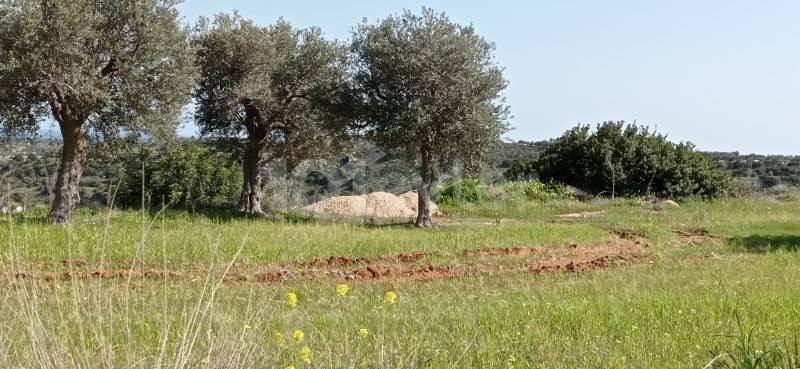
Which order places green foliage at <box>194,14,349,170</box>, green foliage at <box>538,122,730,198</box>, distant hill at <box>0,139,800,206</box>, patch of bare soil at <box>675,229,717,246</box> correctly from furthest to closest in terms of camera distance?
green foliage at <box>538,122,730,198</box> → green foliage at <box>194,14,349,170</box> → distant hill at <box>0,139,800,206</box> → patch of bare soil at <box>675,229,717,246</box>

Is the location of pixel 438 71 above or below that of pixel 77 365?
above

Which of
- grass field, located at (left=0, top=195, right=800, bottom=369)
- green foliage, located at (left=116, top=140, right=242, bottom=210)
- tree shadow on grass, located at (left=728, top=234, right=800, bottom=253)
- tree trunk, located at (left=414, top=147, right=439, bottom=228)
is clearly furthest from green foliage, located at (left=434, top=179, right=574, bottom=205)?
tree shadow on grass, located at (left=728, top=234, right=800, bottom=253)

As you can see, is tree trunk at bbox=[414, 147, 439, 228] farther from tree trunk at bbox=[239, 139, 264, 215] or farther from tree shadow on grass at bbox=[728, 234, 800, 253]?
tree shadow on grass at bbox=[728, 234, 800, 253]

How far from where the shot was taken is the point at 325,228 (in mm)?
20984

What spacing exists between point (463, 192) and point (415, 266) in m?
22.3

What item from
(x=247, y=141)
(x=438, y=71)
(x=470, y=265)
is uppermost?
(x=438, y=71)

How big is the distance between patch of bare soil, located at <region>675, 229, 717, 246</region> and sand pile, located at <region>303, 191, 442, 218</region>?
35.2 feet

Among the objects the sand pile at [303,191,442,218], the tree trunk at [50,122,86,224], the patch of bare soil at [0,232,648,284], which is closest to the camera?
the patch of bare soil at [0,232,648,284]

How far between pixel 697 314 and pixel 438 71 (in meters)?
17.1

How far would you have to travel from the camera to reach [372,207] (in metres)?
34.0

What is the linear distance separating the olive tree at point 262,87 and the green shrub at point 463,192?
343 inches

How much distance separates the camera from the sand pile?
33375mm

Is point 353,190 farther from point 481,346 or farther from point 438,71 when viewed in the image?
point 481,346

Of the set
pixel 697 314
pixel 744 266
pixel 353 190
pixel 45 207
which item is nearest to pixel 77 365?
pixel 697 314
